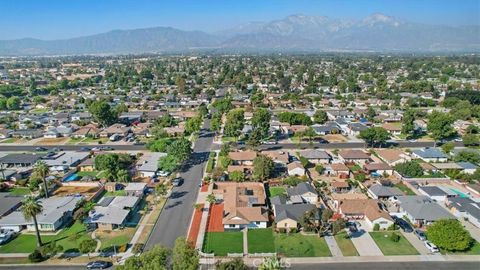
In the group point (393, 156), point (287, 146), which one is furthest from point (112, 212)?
point (393, 156)

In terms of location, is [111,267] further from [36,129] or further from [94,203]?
[36,129]

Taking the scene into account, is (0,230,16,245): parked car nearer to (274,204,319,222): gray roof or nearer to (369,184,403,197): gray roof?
(274,204,319,222): gray roof

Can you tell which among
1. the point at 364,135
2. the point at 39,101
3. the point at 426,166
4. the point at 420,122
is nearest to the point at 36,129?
the point at 39,101

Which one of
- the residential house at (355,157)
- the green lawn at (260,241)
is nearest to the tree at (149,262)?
the green lawn at (260,241)

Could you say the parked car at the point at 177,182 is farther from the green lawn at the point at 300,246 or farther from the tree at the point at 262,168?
the green lawn at the point at 300,246

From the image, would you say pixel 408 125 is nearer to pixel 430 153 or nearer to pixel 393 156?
pixel 430 153
